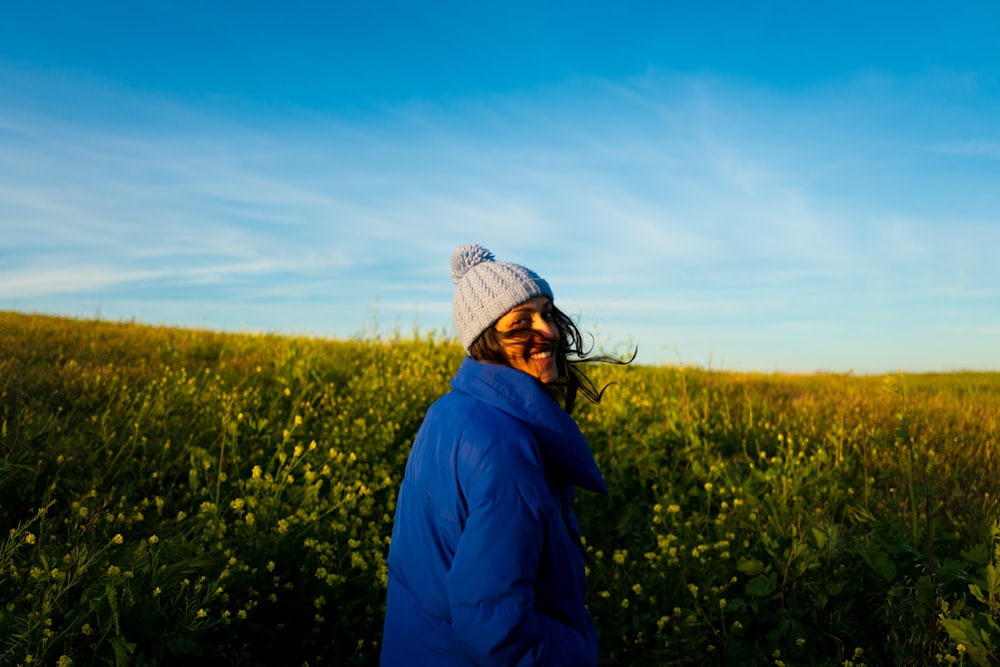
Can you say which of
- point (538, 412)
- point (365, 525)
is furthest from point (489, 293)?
point (365, 525)

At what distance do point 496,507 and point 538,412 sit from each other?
1.15ft

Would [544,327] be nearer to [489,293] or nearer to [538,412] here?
[489,293]

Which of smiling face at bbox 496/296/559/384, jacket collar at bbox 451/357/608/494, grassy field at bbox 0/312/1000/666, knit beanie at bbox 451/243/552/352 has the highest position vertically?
knit beanie at bbox 451/243/552/352

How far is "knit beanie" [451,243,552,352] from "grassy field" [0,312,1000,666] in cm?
167

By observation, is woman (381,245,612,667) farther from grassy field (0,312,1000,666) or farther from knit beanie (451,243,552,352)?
grassy field (0,312,1000,666)

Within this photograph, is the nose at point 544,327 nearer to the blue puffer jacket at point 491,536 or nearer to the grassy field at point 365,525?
the blue puffer jacket at point 491,536

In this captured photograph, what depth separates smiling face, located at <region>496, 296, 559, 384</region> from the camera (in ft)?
7.97

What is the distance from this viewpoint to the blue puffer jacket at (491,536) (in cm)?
181

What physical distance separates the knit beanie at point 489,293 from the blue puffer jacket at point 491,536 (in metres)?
0.19

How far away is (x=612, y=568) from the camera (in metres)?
4.73

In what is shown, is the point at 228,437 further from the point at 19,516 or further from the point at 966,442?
the point at 966,442

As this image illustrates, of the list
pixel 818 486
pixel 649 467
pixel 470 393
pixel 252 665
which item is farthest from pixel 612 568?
pixel 470 393

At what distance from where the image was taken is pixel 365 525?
4.91 metres

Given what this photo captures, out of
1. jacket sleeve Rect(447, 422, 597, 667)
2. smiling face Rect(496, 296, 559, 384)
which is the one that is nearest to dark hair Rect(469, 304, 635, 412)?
smiling face Rect(496, 296, 559, 384)
